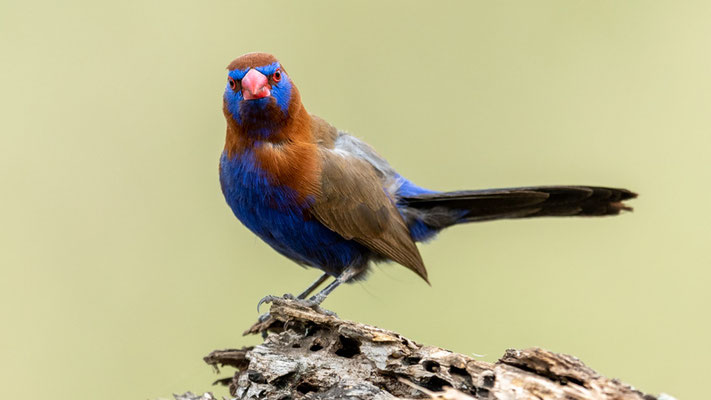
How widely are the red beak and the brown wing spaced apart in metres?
0.58

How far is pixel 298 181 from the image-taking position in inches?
183

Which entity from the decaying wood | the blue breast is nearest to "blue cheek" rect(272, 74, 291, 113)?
the blue breast

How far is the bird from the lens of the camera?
182 inches

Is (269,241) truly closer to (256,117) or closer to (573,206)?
(256,117)

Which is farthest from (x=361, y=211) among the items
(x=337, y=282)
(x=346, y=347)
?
(x=346, y=347)

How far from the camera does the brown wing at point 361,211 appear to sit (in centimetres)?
474

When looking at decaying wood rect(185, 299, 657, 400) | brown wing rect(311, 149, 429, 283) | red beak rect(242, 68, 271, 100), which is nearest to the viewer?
decaying wood rect(185, 299, 657, 400)

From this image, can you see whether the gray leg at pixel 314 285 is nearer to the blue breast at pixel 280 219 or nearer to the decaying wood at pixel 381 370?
the blue breast at pixel 280 219

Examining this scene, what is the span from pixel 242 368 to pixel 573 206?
229 centimetres

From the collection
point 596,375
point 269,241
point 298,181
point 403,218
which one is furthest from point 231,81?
point 596,375

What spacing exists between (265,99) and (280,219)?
2.29 feet

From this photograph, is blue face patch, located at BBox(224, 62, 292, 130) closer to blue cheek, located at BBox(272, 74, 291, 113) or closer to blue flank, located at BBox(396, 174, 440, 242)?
blue cheek, located at BBox(272, 74, 291, 113)

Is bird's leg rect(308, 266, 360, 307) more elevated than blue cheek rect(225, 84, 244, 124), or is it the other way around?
blue cheek rect(225, 84, 244, 124)

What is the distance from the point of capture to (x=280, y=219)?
4664mm
